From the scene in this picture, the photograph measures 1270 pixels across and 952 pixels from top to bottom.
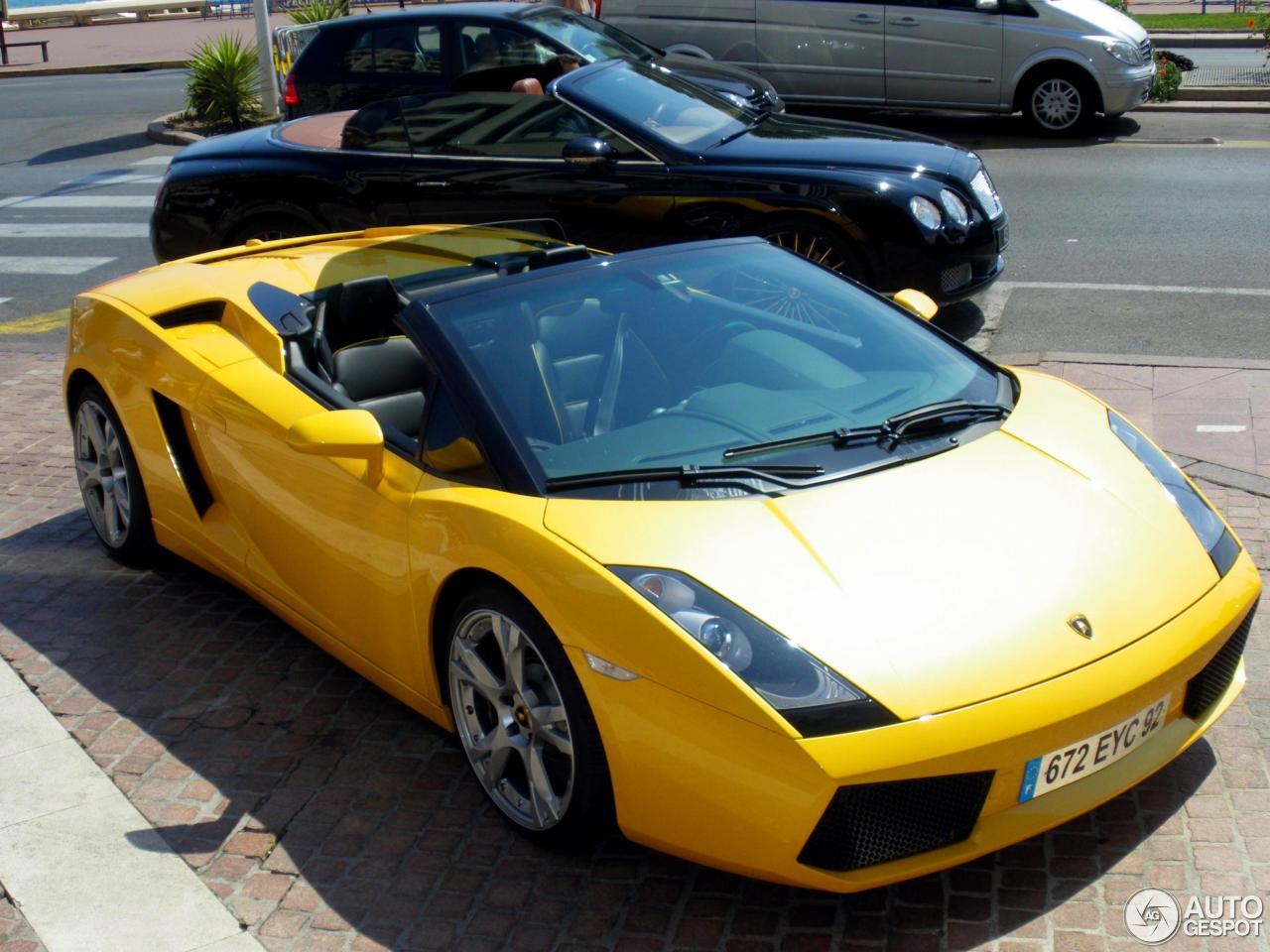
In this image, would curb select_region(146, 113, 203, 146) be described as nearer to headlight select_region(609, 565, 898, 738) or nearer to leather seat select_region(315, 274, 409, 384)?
leather seat select_region(315, 274, 409, 384)

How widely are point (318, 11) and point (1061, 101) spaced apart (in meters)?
10.7

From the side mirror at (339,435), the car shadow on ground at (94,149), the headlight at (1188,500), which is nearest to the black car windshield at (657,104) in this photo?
the headlight at (1188,500)

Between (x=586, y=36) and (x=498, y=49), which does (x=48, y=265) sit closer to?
(x=498, y=49)

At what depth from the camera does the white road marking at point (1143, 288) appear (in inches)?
342

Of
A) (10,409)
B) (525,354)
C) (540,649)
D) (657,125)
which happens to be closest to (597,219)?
(657,125)

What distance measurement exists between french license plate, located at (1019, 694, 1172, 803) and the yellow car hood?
0.55ft

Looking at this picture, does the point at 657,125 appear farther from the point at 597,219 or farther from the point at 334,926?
the point at 334,926

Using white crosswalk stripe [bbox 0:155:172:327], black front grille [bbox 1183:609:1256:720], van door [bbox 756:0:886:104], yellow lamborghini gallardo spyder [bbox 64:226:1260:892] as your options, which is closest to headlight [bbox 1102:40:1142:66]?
van door [bbox 756:0:886:104]

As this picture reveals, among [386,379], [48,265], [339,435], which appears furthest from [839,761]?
[48,265]

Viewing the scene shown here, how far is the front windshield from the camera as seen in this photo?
11.2 m

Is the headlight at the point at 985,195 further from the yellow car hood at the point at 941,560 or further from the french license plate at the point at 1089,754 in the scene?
the french license plate at the point at 1089,754

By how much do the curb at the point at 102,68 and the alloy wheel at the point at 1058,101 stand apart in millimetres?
18286

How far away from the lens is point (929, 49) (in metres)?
14.6

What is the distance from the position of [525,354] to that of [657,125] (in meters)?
4.80
